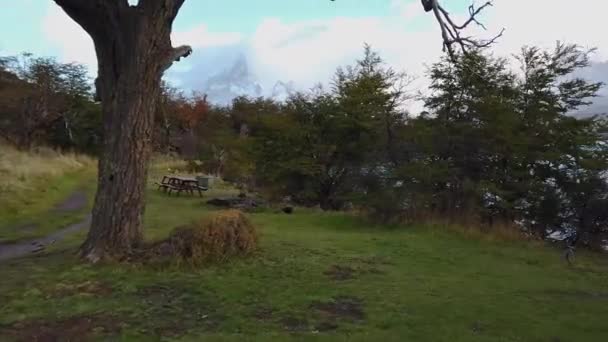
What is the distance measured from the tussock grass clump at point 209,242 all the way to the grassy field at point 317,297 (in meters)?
0.24

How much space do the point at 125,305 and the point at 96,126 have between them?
102 ft

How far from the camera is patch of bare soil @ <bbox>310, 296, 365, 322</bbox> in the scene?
5645 millimetres

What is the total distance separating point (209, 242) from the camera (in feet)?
26.8

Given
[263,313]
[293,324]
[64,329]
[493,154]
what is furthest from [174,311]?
[493,154]

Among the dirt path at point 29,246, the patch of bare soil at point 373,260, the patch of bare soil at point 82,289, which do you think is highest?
the patch of bare soil at point 373,260

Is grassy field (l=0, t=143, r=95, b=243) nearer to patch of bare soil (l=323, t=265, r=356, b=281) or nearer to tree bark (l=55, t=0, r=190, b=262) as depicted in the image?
tree bark (l=55, t=0, r=190, b=262)

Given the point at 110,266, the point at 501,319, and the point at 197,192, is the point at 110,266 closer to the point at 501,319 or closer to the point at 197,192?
the point at 501,319

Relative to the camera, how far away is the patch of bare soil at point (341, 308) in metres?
5.64

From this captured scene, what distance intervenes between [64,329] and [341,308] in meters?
2.70

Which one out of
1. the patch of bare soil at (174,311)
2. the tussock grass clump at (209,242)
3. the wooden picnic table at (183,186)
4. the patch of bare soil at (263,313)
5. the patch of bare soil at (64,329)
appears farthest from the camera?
the wooden picnic table at (183,186)

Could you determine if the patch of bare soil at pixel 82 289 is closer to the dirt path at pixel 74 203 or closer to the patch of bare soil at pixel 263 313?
the patch of bare soil at pixel 263 313

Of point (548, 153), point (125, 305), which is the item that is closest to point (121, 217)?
point (125, 305)

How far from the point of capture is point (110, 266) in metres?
7.74

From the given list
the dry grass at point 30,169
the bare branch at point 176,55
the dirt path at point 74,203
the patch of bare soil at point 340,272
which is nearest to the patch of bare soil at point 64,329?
the patch of bare soil at point 340,272
